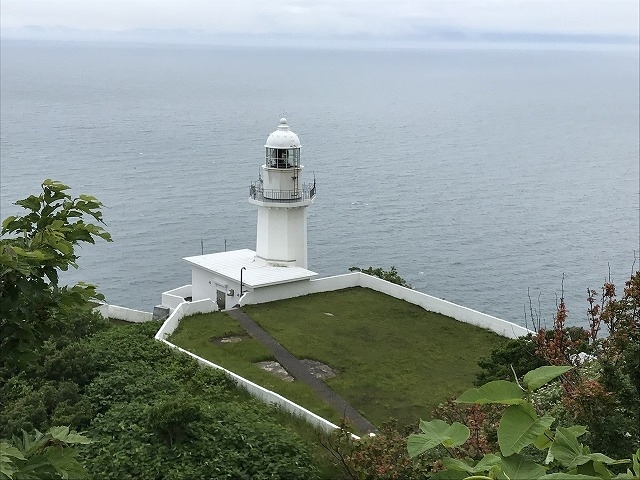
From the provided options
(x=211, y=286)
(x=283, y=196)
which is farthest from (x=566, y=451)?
(x=283, y=196)

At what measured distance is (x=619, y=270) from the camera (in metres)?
48.2

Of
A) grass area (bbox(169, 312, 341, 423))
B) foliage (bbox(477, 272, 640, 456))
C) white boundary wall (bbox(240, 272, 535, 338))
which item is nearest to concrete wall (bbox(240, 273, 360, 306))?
white boundary wall (bbox(240, 272, 535, 338))

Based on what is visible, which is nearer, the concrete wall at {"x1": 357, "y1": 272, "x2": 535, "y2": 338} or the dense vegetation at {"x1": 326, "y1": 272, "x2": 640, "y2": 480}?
the dense vegetation at {"x1": 326, "y1": 272, "x2": 640, "y2": 480}

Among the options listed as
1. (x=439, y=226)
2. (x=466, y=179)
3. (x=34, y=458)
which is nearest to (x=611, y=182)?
(x=466, y=179)

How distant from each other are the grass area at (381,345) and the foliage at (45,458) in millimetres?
13500

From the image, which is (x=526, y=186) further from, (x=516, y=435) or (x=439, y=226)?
(x=516, y=435)

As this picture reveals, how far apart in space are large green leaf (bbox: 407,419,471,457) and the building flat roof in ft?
84.0

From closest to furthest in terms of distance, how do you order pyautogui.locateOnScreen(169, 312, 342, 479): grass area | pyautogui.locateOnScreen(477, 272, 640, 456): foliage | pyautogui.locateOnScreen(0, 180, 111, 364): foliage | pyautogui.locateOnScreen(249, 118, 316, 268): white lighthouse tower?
pyautogui.locateOnScreen(0, 180, 111, 364): foliage → pyautogui.locateOnScreen(477, 272, 640, 456): foliage → pyautogui.locateOnScreen(169, 312, 342, 479): grass area → pyautogui.locateOnScreen(249, 118, 316, 268): white lighthouse tower

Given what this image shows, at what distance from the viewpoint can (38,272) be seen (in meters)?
6.45

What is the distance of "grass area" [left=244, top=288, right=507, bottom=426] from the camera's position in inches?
817

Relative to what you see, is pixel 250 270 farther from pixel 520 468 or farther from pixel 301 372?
pixel 520 468

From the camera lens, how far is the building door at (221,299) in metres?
30.7

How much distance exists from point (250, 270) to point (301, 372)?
8.83 metres

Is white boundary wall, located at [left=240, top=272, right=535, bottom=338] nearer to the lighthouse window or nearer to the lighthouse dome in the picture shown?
the lighthouse window
